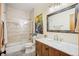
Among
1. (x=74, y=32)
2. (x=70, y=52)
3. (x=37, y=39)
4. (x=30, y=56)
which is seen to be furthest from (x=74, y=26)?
(x=30, y=56)

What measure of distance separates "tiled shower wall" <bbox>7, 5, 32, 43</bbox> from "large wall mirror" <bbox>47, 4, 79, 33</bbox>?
1.12 ft

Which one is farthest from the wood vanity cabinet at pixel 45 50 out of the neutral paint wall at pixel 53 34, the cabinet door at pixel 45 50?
the neutral paint wall at pixel 53 34

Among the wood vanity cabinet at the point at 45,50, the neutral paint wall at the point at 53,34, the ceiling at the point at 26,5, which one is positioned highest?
the ceiling at the point at 26,5

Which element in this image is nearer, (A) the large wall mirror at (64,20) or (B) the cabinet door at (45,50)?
(A) the large wall mirror at (64,20)

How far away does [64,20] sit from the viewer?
1431 millimetres

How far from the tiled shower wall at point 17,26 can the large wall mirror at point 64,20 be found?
342mm

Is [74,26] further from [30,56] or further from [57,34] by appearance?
[30,56]

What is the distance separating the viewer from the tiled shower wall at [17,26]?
1.45 meters

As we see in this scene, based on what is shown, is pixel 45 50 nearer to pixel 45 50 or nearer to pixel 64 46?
pixel 45 50

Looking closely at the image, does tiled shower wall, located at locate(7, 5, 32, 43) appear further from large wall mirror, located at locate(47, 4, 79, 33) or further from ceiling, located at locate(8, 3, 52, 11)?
large wall mirror, located at locate(47, 4, 79, 33)

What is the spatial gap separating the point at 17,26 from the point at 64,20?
68 cm

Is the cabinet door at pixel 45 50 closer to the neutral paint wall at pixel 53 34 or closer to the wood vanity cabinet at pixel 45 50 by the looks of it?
the wood vanity cabinet at pixel 45 50

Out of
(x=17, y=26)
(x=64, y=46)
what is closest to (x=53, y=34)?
(x=64, y=46)

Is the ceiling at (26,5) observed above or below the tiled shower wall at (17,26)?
above
